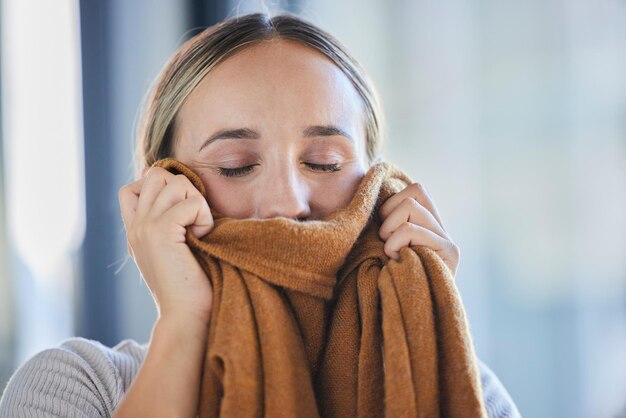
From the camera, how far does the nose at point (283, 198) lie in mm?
887

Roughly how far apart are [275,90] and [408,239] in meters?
0.30

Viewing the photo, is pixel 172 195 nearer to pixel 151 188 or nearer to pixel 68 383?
pixel 151 188

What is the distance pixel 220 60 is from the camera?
1.03 meters

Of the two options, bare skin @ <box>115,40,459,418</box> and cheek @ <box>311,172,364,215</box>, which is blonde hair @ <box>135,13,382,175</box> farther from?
cheek @ <box>311,172,364,215</box>

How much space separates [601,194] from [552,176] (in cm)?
14

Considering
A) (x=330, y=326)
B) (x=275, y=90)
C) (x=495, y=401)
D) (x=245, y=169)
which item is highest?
(x=275, y=90)

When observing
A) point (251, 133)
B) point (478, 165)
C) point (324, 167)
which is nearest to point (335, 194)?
point (324, 167)

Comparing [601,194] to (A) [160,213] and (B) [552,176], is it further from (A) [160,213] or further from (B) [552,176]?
(A) [160,213]

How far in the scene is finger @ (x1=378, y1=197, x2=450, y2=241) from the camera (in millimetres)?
939

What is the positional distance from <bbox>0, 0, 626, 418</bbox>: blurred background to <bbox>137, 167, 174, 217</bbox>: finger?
33.0 inches

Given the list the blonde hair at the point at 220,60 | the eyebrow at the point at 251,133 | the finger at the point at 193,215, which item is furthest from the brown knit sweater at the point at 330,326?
the blonde hair at the point at 220,60

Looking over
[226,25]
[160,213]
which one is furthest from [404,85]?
[160,213]

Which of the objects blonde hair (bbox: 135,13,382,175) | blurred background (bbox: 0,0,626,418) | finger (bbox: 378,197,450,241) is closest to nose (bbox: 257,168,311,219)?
finger (bbox: 378,197,450,241)

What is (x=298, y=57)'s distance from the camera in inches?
40.0
